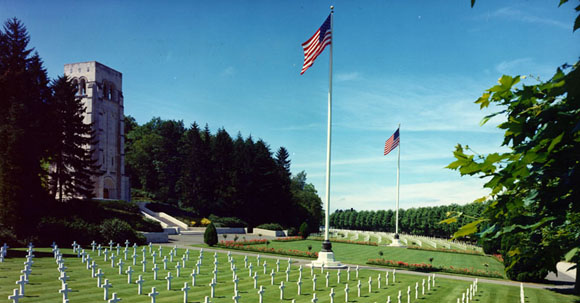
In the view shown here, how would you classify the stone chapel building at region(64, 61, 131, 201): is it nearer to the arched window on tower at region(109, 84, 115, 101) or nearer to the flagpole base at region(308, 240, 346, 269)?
the arched window on tower at region(109, 84, 115, 101)

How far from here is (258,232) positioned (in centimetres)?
6097

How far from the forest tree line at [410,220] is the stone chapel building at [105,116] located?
184ft

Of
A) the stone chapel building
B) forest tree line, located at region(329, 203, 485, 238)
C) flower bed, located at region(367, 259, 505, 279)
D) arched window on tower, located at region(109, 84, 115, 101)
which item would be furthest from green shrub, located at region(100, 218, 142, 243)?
forest tree line, located at region(329, 203, 485, 238)

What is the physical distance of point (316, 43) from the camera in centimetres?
2411

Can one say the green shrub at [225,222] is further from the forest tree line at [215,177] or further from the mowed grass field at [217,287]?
the mowed grass field at [217,287]

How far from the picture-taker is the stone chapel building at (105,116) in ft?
191

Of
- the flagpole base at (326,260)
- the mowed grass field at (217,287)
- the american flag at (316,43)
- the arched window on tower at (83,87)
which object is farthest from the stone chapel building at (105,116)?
the flagpole base at (326,260)

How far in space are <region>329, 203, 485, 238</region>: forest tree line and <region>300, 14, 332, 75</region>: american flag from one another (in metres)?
54.4

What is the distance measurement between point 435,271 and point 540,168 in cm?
2550

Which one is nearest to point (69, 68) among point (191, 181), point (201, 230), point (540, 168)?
point (191, 181)

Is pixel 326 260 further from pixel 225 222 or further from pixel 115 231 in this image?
pixel 225 222

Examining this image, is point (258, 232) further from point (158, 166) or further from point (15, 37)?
point (15, 37)

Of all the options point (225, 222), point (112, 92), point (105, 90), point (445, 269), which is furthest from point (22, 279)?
point (112, 92)

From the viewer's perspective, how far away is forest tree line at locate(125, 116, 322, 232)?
70688 mm
